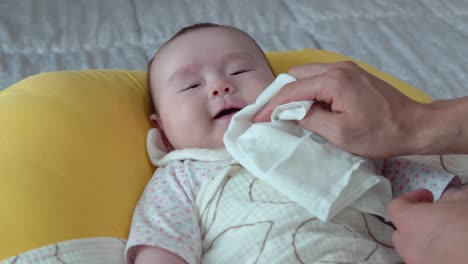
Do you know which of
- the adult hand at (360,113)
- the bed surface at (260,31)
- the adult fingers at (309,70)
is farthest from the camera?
the bed surface at (260,31)

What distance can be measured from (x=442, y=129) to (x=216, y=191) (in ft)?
1.32

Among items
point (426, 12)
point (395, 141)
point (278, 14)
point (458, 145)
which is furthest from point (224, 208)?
point (426, 12)

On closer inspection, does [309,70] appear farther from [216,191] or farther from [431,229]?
[431,229]

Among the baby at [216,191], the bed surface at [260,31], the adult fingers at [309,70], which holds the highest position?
the adult fingers at [309,70]

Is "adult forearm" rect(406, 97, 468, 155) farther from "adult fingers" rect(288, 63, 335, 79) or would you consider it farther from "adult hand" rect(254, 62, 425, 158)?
"adult fingers" rect(288, 63, 335, 79)

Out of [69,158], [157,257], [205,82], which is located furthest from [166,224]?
[205,82]

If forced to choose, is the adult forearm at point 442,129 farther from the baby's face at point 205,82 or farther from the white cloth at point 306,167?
the baby's face at point 205,82

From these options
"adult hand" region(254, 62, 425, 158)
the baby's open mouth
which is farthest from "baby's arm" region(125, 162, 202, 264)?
"adult hand" region(254, 62, 425, 158)

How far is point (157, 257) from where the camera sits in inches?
38.8

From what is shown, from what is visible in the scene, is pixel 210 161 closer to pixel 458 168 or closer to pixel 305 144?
pixel 305 144

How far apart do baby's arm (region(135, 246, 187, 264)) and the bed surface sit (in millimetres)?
867

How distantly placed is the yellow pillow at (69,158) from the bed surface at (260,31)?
1.48ft

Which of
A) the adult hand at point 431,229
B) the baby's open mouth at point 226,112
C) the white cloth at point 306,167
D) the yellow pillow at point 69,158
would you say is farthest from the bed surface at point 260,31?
the adult hand at point 431,229

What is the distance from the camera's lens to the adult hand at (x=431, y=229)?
70 cm
